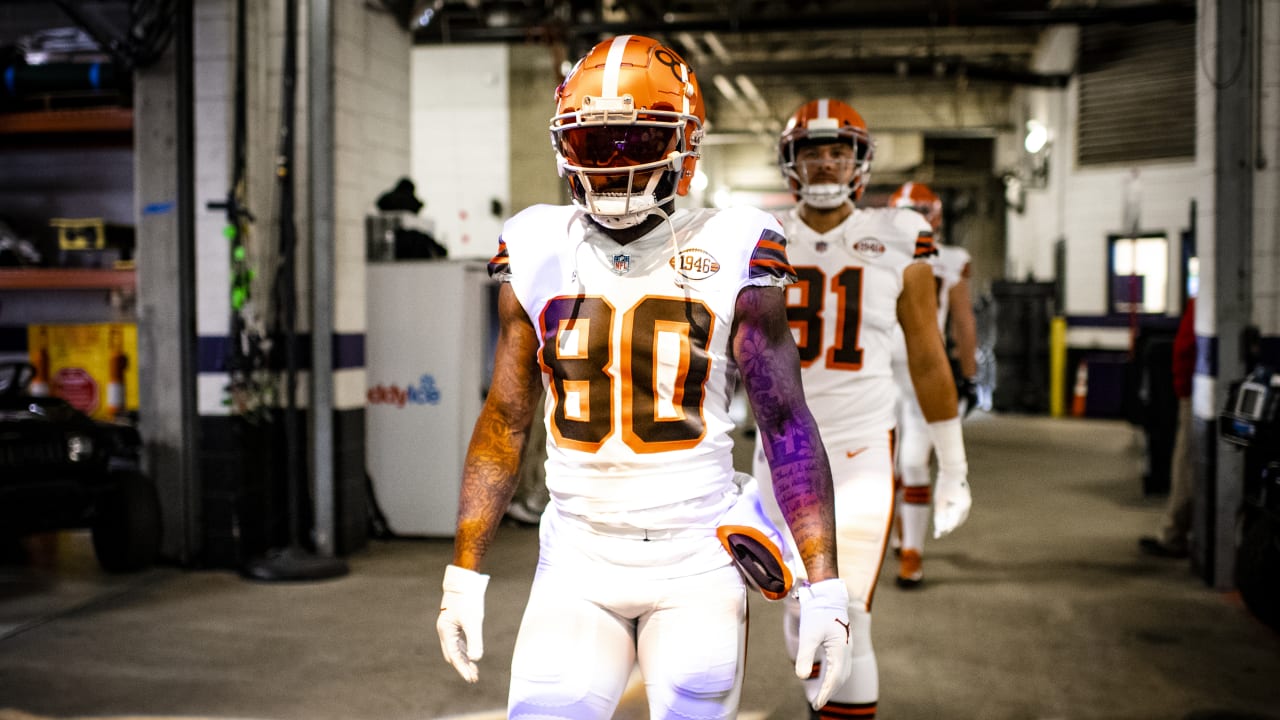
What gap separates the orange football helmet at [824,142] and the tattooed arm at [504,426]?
1618 millimetres

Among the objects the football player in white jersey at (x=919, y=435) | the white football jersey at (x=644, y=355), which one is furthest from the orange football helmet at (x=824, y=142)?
the football player in white jersey at (x=919, y=435)

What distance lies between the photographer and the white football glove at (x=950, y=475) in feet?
13.1

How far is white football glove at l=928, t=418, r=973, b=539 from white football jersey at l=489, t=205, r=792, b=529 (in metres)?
1.95

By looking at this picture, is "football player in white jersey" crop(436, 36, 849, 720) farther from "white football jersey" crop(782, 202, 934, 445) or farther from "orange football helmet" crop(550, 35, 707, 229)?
"white football jersey" crop(782, 202, 934, 445)

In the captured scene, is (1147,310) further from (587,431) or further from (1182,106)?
(587,431)

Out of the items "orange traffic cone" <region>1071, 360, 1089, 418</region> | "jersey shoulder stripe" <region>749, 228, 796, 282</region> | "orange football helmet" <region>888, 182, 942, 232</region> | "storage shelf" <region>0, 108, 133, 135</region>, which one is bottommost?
"orange traffic cone" <region>1071, 360, 1089, 418</region>

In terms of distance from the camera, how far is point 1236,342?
6121 millimetres

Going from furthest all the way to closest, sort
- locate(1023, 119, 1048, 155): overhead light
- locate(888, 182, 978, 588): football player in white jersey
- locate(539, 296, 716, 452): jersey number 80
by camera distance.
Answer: locate(1023, 119, 1048, 155): overhead light < locate(888, 182, 978, 588): football player in white jersey < locate(539, 296, 716, 452): jersey number 80

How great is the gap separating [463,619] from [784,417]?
76 centimetres

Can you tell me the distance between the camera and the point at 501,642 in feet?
16.9

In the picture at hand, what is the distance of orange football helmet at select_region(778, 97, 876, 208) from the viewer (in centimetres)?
367

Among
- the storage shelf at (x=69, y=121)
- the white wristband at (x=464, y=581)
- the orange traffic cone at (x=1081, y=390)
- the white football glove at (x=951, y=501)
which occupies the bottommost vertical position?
the orange traffic cone at (x=1081, y=390)

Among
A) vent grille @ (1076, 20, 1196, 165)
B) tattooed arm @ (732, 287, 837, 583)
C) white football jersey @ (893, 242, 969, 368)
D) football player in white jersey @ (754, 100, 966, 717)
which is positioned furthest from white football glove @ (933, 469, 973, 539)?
vent grille @ (1076, 20, 1196, 165)

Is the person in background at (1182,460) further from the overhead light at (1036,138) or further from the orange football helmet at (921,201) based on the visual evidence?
the overhead light at (1036,138)
